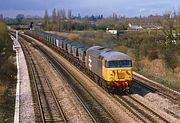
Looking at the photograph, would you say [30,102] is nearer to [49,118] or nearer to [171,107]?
[49,118]

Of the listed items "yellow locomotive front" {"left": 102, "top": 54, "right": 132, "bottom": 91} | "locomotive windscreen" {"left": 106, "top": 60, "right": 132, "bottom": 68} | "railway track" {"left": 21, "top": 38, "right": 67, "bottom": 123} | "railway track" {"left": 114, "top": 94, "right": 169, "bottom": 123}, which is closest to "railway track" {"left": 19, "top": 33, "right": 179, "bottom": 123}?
"railway track" {"left": 114, "top": 94, "right": 169, "bottom": 123}

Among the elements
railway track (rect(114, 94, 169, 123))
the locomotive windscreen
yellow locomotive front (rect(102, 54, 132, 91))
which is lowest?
railway track (rect(114, 94, 169, 123))

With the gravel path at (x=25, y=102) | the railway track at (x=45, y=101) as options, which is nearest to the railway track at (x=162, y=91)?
the railway track at (x=45, y=101)

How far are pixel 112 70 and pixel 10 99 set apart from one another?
6.91 meters

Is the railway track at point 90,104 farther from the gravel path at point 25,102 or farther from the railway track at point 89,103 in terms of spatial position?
the gravel path at point 25,102

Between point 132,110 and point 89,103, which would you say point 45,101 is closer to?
point 89,103

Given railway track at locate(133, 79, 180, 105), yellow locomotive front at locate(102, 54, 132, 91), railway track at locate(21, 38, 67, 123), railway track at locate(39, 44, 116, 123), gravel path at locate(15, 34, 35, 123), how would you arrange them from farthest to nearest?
yellow locomotive front at locate(102, 54, 132, 91) < railway track at locate(133, 79, 180, 105) < gravel path at locate(15, 34, 35, 123) < railway track at locate(21, 38, 67, 123) < railway track at locate(39, 44, 116, 123)

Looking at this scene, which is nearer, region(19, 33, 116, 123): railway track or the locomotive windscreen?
region(19, 33, 116, 123): railway track

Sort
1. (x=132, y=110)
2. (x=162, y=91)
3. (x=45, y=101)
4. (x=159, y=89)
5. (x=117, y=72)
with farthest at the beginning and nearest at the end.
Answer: (x=159, y=89), (x=162, y=91), (x=117, y=72), (x=45, y=101), (x=132, y=110)

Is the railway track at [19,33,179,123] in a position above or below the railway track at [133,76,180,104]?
above

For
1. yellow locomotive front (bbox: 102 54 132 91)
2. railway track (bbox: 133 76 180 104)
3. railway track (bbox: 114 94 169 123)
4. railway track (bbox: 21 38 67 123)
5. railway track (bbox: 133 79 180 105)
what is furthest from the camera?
yellow locomotive front (bbox: 102 54 132 91)

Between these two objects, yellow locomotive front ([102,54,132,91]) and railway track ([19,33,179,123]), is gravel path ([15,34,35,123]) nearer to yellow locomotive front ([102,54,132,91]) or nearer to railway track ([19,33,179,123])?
railway track ([19,33,179,123])

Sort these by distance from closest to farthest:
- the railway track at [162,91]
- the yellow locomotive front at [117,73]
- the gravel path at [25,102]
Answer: the gravel path at [25,102]
the railway track at [162,91]
the yellow locomotive front at [117,73]

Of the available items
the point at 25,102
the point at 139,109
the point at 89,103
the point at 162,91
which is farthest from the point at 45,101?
the point at 162,91
